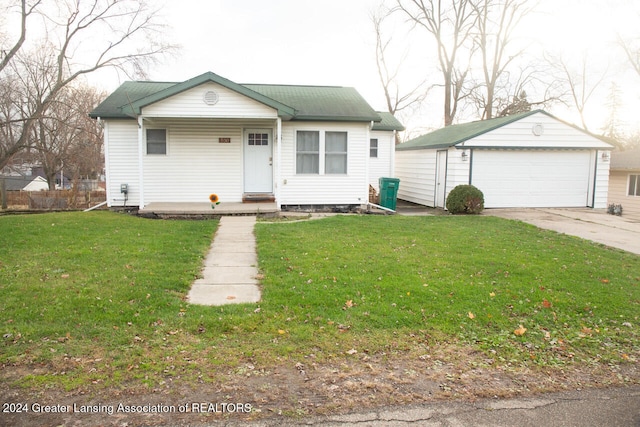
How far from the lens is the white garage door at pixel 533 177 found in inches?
630

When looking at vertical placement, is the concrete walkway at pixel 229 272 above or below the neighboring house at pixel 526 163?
below

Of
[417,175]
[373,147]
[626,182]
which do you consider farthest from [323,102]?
[626,182]

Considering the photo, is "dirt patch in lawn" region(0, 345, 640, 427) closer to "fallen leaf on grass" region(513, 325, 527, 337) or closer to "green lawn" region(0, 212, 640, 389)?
"green lawn" region(0, 212, 640, 389)

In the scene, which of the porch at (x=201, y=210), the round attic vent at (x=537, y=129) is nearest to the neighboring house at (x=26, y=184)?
the porch at (x=201, y=210)

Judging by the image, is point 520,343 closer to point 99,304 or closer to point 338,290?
point 338,290

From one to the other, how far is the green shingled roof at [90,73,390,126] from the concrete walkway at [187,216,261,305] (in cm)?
418

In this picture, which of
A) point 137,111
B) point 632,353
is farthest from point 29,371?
point 137,111

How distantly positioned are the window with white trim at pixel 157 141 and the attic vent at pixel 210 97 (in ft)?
6.98

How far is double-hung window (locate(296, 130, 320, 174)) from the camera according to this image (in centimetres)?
1408

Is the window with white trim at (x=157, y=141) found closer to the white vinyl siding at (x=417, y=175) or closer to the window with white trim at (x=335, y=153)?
the window with white trim at (x=335, y=153)

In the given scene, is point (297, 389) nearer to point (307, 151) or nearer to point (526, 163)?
point (307, 151)

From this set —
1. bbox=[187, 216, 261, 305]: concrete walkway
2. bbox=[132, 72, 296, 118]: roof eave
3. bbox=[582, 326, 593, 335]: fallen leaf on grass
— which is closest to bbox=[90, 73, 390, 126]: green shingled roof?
bbox=[132, 72, 296, 118]: roof eave

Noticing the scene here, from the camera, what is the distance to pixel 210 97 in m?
12.5

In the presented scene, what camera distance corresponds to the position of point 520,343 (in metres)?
4.75
